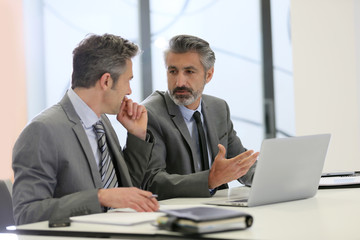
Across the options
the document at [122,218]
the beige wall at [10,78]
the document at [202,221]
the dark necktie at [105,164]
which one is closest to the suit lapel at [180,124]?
the dark necktie at [105,164]

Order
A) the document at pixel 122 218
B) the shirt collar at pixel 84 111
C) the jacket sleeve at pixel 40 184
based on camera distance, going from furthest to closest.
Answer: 1. the shirt collar at pixel 84 111
2. the jacket sleeve at pixel 40 184
3. the document at pixel 122 218

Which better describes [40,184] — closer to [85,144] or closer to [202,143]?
[85,144]

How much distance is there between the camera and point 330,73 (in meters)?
5.48

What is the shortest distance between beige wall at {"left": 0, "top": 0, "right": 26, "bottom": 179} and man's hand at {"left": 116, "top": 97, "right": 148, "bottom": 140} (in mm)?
3106

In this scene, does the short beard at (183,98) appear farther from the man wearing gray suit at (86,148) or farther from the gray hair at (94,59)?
the gray hair at (94,59)

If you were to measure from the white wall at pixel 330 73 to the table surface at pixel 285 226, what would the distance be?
3.47 metres

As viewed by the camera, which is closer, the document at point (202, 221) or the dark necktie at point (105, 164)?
the document at point (202, 221)

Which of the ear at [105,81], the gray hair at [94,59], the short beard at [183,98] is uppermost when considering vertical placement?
the gray hair at [94,59]

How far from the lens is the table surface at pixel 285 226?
145cm

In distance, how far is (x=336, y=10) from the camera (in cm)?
542

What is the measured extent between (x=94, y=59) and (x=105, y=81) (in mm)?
106

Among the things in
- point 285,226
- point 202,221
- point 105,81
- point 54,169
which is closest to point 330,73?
point 105,81

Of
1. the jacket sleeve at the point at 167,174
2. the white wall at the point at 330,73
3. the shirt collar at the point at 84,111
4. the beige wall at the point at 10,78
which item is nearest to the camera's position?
the shirt collar at the point at 84,111

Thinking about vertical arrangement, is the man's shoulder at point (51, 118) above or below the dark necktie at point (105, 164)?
above
